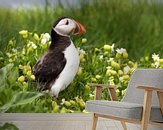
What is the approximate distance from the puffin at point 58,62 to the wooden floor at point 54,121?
27 centimetres

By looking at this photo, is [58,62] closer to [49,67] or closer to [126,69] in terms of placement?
[49,67]

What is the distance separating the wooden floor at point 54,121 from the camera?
4.50 meters

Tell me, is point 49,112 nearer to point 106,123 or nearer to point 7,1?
point 106,123

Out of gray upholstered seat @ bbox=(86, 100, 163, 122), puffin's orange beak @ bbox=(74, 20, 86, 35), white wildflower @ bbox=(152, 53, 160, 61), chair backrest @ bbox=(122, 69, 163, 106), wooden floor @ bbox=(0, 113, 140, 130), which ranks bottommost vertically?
wooden floor @ bbox=(0, 113, 140, 130)

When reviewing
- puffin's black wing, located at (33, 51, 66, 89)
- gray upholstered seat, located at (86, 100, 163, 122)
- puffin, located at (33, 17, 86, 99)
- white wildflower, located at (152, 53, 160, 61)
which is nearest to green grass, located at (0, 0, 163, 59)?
white wildflower, located at (152, 53, 160, 61)

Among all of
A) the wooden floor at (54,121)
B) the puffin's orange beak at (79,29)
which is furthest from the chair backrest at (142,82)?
the puffin's orange beak at (79,29)

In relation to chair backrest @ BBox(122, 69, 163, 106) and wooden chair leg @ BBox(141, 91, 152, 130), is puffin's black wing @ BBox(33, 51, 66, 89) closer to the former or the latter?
chair backrest @ BBox(122, 69, 163, 106)

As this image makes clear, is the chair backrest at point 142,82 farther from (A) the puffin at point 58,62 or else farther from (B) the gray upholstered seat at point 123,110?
(A) the puffin at point 58,62

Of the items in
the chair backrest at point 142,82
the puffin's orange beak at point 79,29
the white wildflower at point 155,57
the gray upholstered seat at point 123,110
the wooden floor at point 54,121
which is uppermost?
the puffin's orange beak at point 79,29

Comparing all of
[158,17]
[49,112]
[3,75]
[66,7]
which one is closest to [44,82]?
[49,112]

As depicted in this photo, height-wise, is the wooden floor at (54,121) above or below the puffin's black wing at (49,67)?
below

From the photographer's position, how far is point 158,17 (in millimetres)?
5430

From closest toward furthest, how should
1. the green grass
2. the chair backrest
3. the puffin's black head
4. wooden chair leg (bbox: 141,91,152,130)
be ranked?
wooden chair leg (bbox: 141,91,152,130)
the chair backrest
the puffin's black head
the green grass

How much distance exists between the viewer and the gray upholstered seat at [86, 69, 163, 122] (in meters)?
3.28
